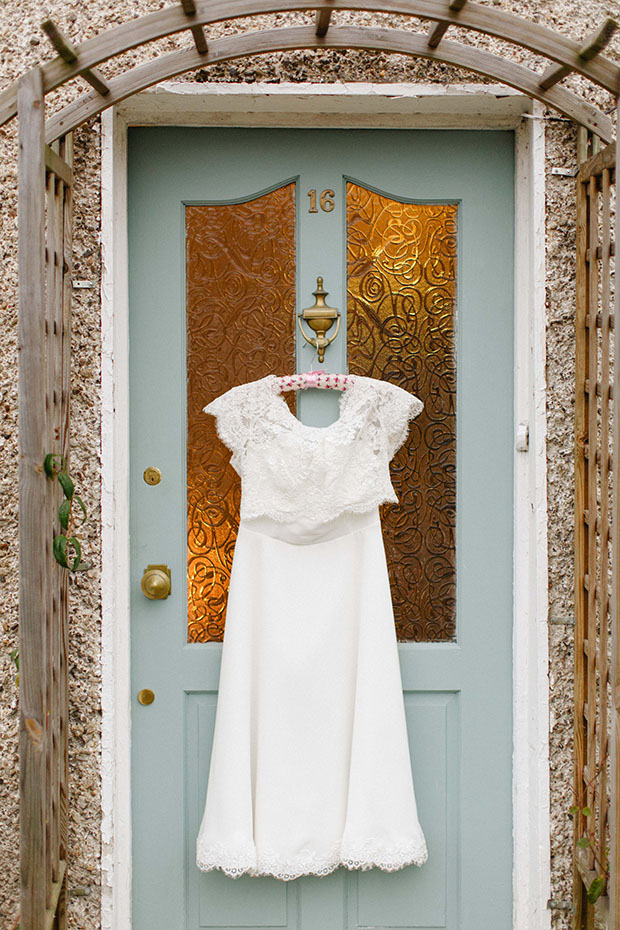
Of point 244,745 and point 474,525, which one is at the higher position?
point 474,525

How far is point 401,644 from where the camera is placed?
6.79 feet

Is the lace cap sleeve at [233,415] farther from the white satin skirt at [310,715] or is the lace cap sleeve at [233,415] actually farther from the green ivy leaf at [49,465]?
the green ivy leaf at [49,465]

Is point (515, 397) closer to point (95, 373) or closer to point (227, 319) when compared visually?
point (227, 319)

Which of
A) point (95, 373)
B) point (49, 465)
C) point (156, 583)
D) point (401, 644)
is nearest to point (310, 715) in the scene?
point (401, 644)

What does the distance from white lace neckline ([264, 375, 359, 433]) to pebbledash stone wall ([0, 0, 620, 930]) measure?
434mm

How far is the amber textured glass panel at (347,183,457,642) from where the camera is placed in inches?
81.1

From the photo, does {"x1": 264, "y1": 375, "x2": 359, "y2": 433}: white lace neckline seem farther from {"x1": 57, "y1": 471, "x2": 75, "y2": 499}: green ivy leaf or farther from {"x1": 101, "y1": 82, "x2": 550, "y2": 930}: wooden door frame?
{"x1": 57, "y1": 471, "x2": 75, "y2": 499}: green ivy leaf

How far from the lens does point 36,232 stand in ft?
4.91

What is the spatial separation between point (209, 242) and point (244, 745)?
126 centimetres

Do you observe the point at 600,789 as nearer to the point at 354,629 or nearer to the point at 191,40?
the point at 354,629

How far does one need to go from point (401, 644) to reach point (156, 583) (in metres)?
0.65

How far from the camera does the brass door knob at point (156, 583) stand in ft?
6.66

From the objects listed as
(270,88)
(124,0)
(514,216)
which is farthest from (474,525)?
(124,0)

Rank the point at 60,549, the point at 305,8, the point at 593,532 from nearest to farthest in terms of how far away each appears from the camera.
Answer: the point at 305,8
the point at 60,549
the point at 593,532
